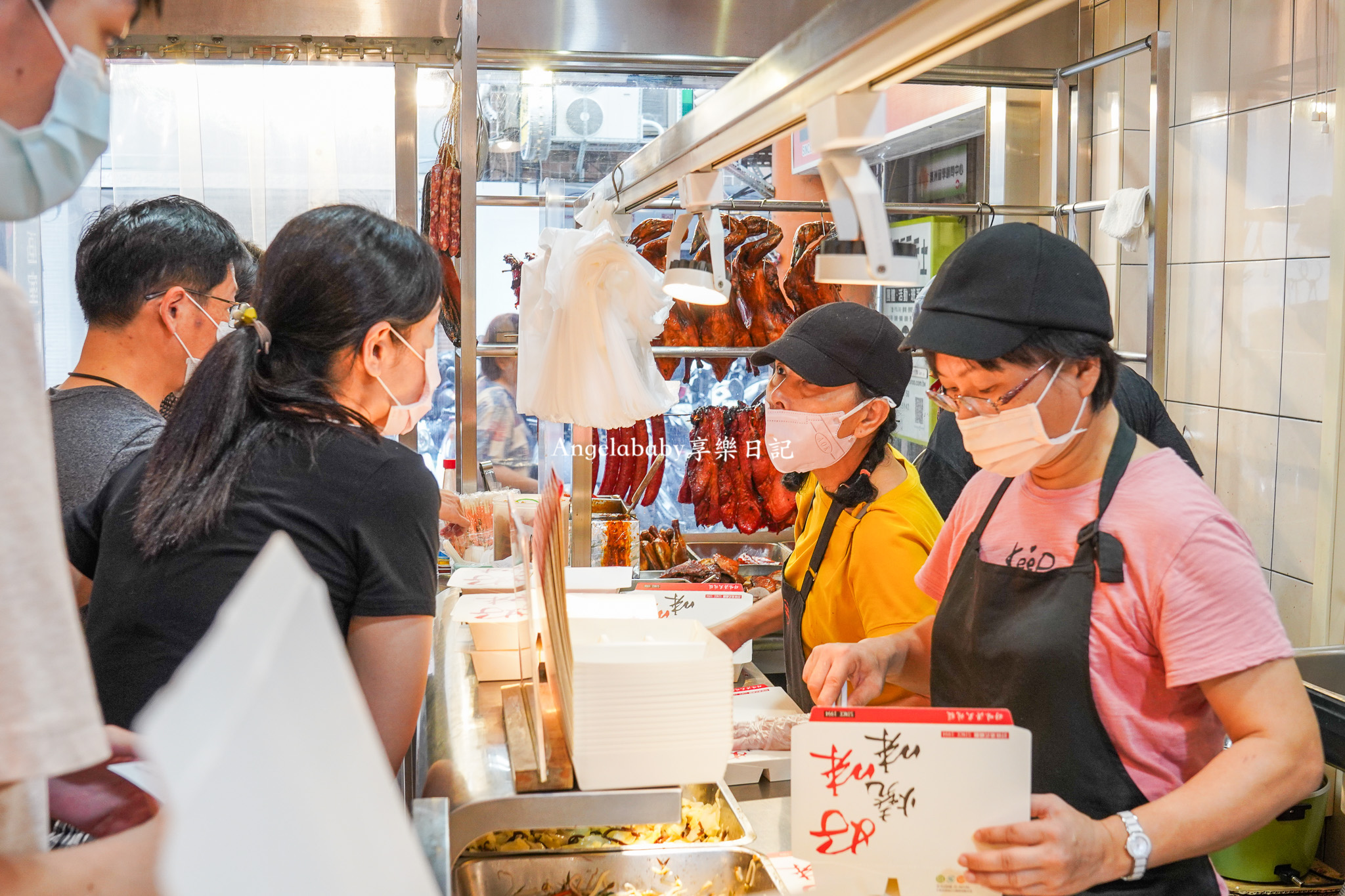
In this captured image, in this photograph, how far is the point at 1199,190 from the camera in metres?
4.29

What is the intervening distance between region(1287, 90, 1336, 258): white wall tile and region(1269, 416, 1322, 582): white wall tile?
2.09ft

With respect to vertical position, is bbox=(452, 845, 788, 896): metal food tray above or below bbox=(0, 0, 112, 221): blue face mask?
below

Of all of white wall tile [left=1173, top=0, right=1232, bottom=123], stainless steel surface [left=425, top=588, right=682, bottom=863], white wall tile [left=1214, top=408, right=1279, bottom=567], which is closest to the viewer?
stainless steel surface [left=425, top=588, right=682, bottom=863]

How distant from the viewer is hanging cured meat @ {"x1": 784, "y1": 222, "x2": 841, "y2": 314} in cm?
457

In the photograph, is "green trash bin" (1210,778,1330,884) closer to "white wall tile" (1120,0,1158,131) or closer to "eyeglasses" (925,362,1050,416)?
"eyeglasses" (925,362,1050,416)

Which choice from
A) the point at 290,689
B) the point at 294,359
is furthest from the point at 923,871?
the point at 294,359

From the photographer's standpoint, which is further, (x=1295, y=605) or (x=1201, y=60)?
(x=1201, y=60)

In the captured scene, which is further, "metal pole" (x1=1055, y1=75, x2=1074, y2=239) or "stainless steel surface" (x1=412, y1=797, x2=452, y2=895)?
"metal pole" (x1=1055, y1=75, x2=1074, y2=239)

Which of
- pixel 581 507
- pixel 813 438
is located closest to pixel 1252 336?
pixel 813 438

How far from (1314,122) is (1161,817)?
3097 mm

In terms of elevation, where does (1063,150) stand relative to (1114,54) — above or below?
below

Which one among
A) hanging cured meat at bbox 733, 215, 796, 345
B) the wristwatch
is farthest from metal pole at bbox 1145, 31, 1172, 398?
the wristwatch

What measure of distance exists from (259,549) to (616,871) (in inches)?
30.8

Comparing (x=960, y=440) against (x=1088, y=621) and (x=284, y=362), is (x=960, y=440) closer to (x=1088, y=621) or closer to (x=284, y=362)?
(x=1088, y=621)
